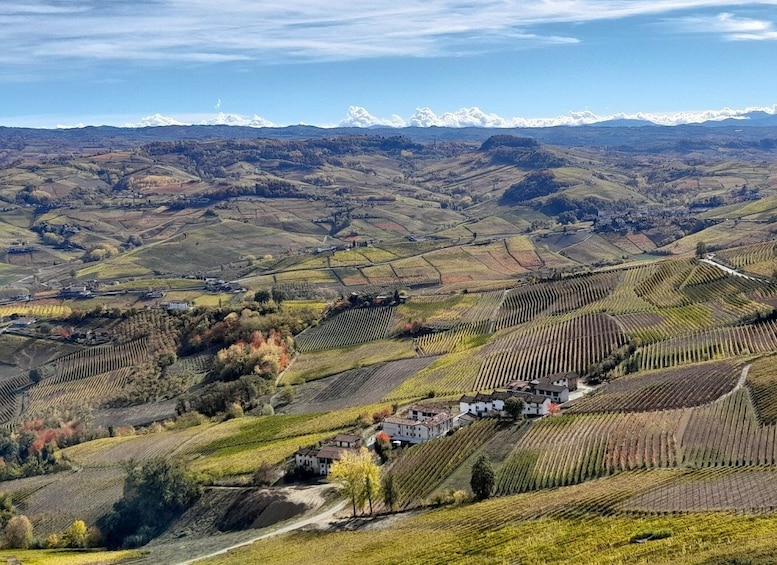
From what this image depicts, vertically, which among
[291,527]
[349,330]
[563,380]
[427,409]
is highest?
[563,380]

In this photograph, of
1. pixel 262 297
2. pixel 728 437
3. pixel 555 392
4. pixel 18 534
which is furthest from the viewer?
pixel 262 297

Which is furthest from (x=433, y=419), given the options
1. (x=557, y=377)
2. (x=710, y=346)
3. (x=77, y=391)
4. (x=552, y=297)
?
(x=77, y=391)

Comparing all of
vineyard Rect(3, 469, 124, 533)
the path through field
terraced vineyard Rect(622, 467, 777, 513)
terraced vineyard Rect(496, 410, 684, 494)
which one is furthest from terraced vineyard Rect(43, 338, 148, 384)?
terraced vineyard Rect(622, 467, 777, 513)

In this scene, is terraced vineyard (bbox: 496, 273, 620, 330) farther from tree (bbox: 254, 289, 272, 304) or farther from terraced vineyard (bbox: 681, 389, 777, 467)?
terraced vineyard (bbox: 681, 389, 777, 467)

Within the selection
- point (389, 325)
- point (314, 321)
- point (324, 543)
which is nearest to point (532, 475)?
point (324, 543)

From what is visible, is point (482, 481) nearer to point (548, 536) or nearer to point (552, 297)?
point (548, 536)

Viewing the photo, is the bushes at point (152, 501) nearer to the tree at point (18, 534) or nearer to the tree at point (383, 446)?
the tree at point (18, 534)
